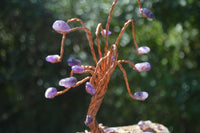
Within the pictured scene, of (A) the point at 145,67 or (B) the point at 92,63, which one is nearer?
(A) the point at 145,67

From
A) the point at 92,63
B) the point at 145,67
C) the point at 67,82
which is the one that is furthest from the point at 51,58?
the point at 92,63

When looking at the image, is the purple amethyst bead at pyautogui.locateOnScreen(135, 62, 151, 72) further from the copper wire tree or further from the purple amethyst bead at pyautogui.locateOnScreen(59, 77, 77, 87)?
the purple amethyst bead at pyautogui.locateOnScreen(59, 77, 77, 87)

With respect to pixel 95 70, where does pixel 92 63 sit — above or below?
below

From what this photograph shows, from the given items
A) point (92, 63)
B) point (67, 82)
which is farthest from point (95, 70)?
point (92, 63)

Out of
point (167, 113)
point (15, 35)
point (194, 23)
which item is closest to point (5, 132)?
point (15, 35)

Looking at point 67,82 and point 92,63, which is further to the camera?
point 92,63

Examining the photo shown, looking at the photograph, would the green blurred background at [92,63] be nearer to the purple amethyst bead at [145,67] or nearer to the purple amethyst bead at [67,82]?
the purple amethyst bead at [145,67]

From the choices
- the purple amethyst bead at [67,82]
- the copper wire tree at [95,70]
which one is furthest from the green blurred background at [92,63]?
the purple amethyst bead at [67,82]

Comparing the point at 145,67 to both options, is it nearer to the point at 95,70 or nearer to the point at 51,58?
the point at 95,70

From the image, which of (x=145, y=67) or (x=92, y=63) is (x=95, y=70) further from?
(x=92, y=63)
